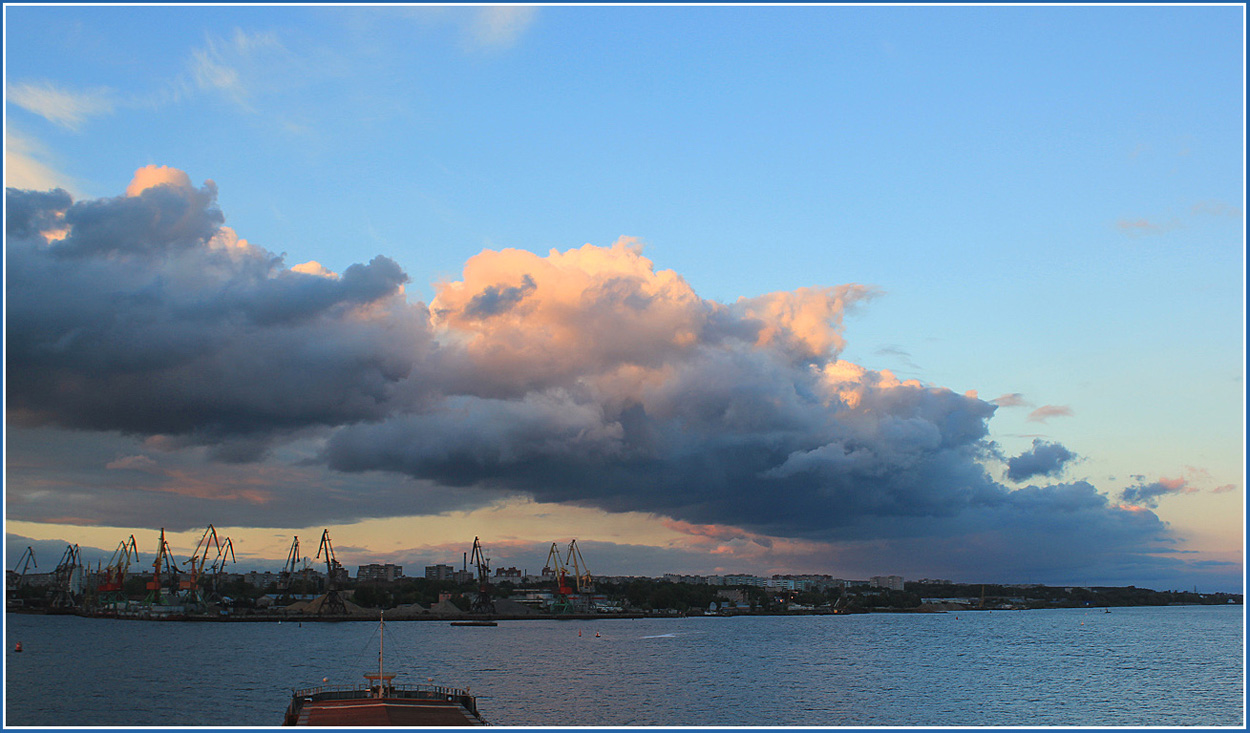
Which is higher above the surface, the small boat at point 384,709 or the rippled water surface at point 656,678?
the small boat at point 384,709

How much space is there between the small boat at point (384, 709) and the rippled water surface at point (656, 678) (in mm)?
8054

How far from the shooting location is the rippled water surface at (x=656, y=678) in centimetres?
7612

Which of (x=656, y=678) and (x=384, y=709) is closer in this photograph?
(x=384, y=709)

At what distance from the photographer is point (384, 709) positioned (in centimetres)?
5550

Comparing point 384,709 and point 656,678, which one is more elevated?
point 384,709

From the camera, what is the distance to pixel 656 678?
101 metres

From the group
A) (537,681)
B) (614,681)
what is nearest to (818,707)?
(614,681)

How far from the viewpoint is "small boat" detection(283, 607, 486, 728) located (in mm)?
52750

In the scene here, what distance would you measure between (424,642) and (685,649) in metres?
48.6

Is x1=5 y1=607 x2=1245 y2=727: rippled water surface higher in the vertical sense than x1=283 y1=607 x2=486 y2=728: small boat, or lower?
lower

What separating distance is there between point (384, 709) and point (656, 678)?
50471mm

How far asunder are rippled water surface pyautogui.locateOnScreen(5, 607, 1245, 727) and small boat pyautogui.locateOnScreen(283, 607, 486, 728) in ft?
26.4

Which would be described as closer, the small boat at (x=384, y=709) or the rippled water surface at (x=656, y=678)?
the small boat at (x=384, y=709)

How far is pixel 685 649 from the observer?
5861 inches
